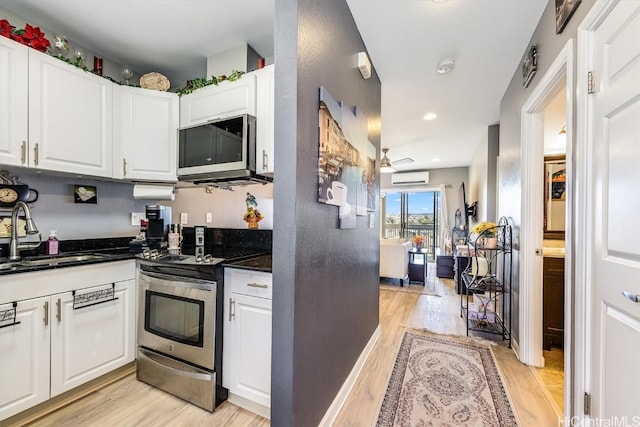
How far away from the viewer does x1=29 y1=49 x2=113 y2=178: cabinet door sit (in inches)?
68.1

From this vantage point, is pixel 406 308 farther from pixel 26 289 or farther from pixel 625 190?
pixel 26 289

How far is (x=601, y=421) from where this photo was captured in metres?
1.15

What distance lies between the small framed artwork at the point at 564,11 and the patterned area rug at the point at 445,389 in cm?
223

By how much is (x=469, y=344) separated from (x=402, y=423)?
1.31 meters

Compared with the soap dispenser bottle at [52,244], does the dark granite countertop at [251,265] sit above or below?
below

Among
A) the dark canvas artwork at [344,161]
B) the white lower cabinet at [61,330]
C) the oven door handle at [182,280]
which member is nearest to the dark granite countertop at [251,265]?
the oven door handle at [182,280]

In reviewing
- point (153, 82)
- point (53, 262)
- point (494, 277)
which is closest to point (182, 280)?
point (53, 262)

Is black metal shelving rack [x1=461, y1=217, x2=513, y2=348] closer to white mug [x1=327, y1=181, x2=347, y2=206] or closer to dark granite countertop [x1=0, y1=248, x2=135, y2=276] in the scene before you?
white mug [x1=327, y1=181, x2=347, y2=206]

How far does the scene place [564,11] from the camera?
1.45 m

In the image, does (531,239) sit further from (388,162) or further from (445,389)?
(388,162)

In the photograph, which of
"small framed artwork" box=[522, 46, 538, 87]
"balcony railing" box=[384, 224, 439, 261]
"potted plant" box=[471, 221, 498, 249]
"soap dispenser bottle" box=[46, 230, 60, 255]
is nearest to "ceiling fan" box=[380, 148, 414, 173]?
"balcony railing" box=[384, 224, 439, 261]

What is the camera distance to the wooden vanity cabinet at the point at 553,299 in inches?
90.7

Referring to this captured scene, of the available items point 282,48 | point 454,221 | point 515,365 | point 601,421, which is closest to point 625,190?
point 601,421

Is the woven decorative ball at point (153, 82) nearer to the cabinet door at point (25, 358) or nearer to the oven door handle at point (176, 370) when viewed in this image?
the cabinet door at point (25, 358)
